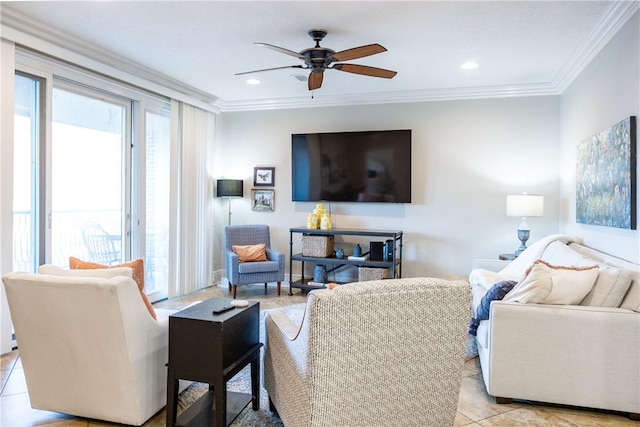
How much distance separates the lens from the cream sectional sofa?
2.35 metres

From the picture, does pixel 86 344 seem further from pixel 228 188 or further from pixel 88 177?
pixel 228 188

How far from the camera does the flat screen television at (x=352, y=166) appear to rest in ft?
17.5

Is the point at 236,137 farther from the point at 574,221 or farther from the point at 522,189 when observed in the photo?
the point at 574,221

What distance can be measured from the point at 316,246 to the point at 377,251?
2.59 ft

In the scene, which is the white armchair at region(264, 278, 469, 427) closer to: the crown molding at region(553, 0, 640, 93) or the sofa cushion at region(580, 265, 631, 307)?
the sofa cushion at region(580, 265, 631, 307)

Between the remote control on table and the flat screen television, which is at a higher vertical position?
the flat screen television

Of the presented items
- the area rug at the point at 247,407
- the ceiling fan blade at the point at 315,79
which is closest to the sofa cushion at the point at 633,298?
the area rug at the point at 247,407

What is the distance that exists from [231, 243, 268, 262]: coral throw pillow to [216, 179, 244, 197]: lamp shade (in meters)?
0.79

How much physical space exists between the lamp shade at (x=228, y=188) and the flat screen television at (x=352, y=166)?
767mm

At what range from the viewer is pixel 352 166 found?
5.50 meters

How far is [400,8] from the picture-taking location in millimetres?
2959

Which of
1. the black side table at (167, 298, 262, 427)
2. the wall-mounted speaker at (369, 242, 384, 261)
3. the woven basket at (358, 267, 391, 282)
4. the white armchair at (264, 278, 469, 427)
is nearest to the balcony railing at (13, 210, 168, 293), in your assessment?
the black side table at (167, 298, 262, 427)

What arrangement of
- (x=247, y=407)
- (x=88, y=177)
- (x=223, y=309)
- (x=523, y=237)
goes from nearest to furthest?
(x=223, y=309), (x=247, y=407), (x=88, y=177), (x=523, y=237)

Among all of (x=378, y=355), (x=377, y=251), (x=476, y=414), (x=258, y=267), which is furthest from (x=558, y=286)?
(x=258, y=267)
